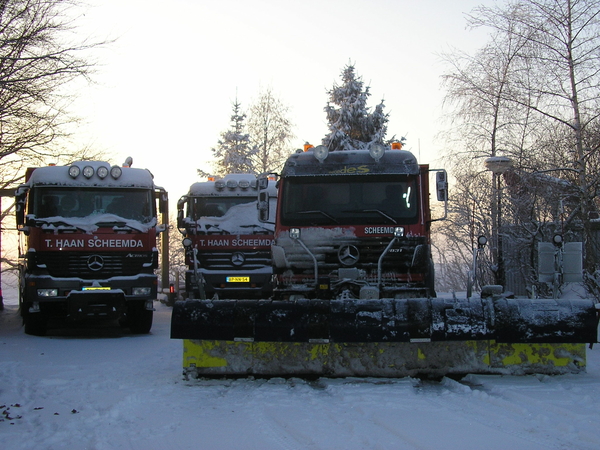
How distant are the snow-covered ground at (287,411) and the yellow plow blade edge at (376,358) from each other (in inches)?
4.9

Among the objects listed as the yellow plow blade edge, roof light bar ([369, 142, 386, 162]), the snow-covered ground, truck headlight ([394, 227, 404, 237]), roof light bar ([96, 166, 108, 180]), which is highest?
roof light bar ([96, 166, 108, 180])

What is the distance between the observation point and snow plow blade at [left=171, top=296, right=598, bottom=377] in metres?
6.70

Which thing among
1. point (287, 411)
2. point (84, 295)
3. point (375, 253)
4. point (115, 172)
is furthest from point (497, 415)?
point (115, 172)

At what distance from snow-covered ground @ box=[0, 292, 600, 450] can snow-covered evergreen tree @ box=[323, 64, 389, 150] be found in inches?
825

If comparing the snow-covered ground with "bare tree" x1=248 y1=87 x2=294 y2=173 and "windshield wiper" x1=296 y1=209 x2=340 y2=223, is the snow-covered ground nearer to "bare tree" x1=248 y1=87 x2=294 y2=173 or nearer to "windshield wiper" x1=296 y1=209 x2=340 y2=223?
"windshield wiper" x1=296 y1=209 x2=340 y2=223

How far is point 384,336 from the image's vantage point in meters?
6.72

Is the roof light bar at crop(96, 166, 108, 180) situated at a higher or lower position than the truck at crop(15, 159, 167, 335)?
higher

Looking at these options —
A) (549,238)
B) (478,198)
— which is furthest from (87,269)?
(478,198)

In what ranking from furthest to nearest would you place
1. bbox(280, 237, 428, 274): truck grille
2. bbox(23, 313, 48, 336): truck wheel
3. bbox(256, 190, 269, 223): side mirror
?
bbox(23, 313, 48, 336): truck wheel
bbox(256, 190, 269, 223): side mirror
bbox(280, 237, 428, 274): truck grille

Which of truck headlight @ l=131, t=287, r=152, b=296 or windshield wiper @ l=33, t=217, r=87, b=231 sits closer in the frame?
windshield wiper @ l=33, t=217, r=87, b=231

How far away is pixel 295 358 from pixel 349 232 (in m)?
1.90

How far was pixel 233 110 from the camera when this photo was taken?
37.5 metres

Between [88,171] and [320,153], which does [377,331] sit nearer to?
[320,153]

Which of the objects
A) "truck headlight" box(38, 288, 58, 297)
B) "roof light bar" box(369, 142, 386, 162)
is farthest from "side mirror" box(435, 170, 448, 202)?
"truck headlight" box(38, 288, 58, 297)
